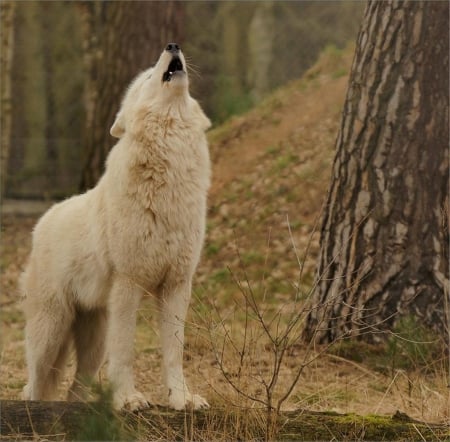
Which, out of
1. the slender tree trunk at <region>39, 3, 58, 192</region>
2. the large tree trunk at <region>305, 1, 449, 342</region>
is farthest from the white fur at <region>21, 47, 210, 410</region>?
the slender tree trunk at <region>39, 3, 58, 192</region>

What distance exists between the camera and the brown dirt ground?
5.54 m

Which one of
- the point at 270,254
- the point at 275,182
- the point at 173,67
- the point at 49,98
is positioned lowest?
the point at 270,254

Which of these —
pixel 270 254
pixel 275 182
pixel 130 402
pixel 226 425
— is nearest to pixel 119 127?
pixel 130 402

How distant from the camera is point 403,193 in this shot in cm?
625

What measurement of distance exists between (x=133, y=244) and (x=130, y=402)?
32.8 inches

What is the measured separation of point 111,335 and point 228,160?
6.65 meters

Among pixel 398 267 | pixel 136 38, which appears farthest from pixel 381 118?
pixel 136 38

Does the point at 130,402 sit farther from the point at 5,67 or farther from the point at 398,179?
the point at 5,67

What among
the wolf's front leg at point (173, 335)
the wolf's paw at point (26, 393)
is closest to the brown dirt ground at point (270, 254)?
the wolf's front leg at point (173, 335)

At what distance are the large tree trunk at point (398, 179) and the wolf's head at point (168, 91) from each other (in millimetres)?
1750

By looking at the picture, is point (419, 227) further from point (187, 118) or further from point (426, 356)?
point (187, 118)

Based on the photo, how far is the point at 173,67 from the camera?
4973 millimetres

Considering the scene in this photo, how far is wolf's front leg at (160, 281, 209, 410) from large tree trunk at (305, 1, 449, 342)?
66.9 inches

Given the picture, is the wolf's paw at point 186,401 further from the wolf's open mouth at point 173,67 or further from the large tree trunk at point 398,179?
the large tree trunk at point 398,179
